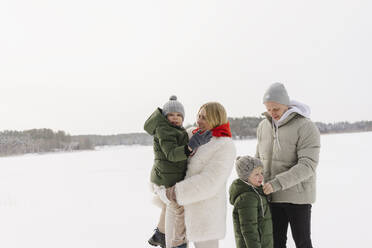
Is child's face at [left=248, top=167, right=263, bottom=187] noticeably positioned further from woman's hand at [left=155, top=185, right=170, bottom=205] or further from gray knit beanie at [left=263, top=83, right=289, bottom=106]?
woman's hand at [left=155, top=185, right=170, bottom=205]

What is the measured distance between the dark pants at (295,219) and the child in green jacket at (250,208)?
0.63ft

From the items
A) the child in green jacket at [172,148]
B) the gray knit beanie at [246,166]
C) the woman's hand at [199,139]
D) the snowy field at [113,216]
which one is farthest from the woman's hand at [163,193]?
the snowy field at [113,216]

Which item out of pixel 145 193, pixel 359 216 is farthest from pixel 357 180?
pixel 145 193

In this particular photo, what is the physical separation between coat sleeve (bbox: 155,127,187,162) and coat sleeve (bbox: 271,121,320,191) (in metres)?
0.75

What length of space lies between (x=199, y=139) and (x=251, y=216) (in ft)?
2.23

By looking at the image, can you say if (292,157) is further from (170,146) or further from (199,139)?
(170,146)

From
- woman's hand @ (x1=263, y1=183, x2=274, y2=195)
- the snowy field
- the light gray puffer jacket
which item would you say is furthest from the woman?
the snowy field

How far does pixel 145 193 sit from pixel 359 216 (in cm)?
513

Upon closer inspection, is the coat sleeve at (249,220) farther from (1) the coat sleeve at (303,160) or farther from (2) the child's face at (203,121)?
(2) the child's face at (203,121)

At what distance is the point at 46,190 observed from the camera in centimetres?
1033

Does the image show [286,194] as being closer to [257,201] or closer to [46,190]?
[257,201]

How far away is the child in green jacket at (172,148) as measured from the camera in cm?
236

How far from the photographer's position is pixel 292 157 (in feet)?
8.51

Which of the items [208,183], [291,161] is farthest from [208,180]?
[291,161]
